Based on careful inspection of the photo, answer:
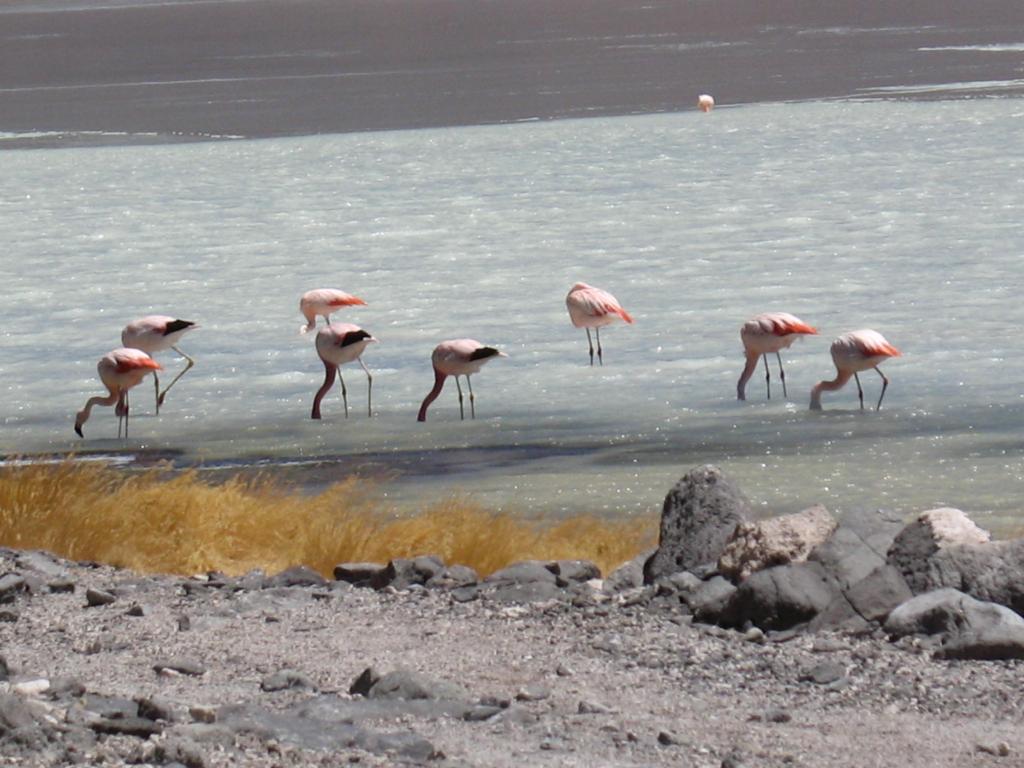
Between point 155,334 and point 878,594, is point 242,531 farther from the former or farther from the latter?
point 155,334

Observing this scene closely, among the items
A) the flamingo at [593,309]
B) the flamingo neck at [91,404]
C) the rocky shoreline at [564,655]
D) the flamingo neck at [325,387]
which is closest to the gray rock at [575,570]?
the rocky shoreline at [564,655]

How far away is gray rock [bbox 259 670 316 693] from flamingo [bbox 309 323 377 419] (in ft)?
17.4

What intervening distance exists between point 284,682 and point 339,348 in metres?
5.60

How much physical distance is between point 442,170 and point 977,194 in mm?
6961

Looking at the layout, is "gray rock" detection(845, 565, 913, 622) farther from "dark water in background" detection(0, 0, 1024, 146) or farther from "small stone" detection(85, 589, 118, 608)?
"dark water in background" detection(0, 0, 1024, 146)

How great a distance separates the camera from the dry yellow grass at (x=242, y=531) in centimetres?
793

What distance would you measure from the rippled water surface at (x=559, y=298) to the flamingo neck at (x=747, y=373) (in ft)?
0.33

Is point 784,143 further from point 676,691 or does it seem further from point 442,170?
point 676,691

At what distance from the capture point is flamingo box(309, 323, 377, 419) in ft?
36.3

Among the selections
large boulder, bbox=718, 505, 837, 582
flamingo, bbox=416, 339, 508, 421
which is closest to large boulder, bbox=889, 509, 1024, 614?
large boulder, bbox=718, 505, 837, 582

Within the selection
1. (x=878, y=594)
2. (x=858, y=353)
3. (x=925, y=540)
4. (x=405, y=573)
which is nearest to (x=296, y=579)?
(x=405, y=573)

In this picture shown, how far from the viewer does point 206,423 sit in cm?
1102

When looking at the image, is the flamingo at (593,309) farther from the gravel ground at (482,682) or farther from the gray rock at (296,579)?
the gravel ground at (482,682)

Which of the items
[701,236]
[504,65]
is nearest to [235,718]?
[701,236]
